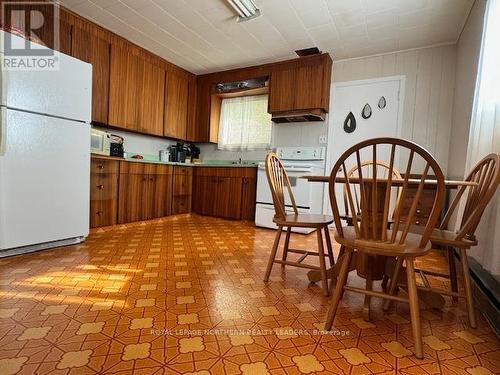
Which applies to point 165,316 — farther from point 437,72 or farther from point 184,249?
point 437,72

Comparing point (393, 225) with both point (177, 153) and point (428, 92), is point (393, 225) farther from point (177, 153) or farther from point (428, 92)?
point (177, 153)

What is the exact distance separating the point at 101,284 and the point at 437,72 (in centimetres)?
413

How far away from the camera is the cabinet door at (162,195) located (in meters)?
3.80

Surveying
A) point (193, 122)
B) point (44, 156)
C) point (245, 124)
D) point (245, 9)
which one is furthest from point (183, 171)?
point (245, 9)

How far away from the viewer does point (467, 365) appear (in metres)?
1.06

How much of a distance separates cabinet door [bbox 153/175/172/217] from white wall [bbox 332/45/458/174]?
3.34 m

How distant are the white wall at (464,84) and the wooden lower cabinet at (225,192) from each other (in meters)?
2.45

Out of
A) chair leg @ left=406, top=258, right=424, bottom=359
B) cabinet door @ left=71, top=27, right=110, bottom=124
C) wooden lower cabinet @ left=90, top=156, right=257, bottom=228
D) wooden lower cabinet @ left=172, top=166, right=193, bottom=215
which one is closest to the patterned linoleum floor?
chair leg @ left=406, top=258, right=424, bottom=359

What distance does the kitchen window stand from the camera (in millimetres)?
4504

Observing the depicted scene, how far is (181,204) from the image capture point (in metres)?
4.32

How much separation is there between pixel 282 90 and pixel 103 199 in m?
2.81

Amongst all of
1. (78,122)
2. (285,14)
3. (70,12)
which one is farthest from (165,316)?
(70,12)

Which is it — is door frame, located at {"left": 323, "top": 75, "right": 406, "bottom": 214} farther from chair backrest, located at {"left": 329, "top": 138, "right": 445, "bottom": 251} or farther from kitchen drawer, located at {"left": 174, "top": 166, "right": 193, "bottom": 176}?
kitchen drawer, located at {"left": 174, "top": 166, "right": 193, "bottom": 176}

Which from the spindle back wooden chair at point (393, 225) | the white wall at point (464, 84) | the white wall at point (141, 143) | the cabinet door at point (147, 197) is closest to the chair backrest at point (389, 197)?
the spindle back wooden chair at point (393, 225)
